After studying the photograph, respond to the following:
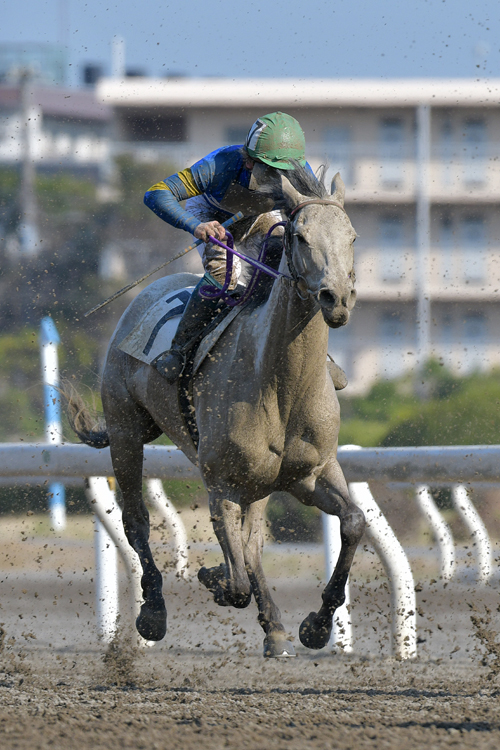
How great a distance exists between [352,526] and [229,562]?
492mm

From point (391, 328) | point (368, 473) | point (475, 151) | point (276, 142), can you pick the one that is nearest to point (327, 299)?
point (276, 142)

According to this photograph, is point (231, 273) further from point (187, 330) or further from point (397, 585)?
point (397, 585)

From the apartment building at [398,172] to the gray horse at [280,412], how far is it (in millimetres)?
18649

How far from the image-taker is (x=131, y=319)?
16.9 ft

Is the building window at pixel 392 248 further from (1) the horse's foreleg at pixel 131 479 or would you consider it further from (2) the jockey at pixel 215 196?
(2) the jockey at pixel 215 196

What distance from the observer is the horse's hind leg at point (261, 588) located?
14.3 feet

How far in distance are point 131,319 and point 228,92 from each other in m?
23.1

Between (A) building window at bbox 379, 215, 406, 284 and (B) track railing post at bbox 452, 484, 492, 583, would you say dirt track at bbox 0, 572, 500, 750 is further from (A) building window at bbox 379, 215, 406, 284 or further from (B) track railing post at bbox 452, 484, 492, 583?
(A) building window at bbox 379, 215, 406, 284

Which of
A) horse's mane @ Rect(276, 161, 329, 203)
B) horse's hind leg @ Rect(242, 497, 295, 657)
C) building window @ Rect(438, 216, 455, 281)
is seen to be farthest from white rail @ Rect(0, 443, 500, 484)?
building window @ Rect(438, 216, 455, 281)

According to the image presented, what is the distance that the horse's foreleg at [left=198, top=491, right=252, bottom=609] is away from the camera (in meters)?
3.93

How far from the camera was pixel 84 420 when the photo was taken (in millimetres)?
5527

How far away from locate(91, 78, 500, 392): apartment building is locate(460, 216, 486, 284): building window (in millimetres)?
34

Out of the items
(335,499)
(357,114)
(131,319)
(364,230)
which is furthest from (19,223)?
(335,499)

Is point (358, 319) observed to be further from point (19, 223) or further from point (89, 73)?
point (89, 73)
